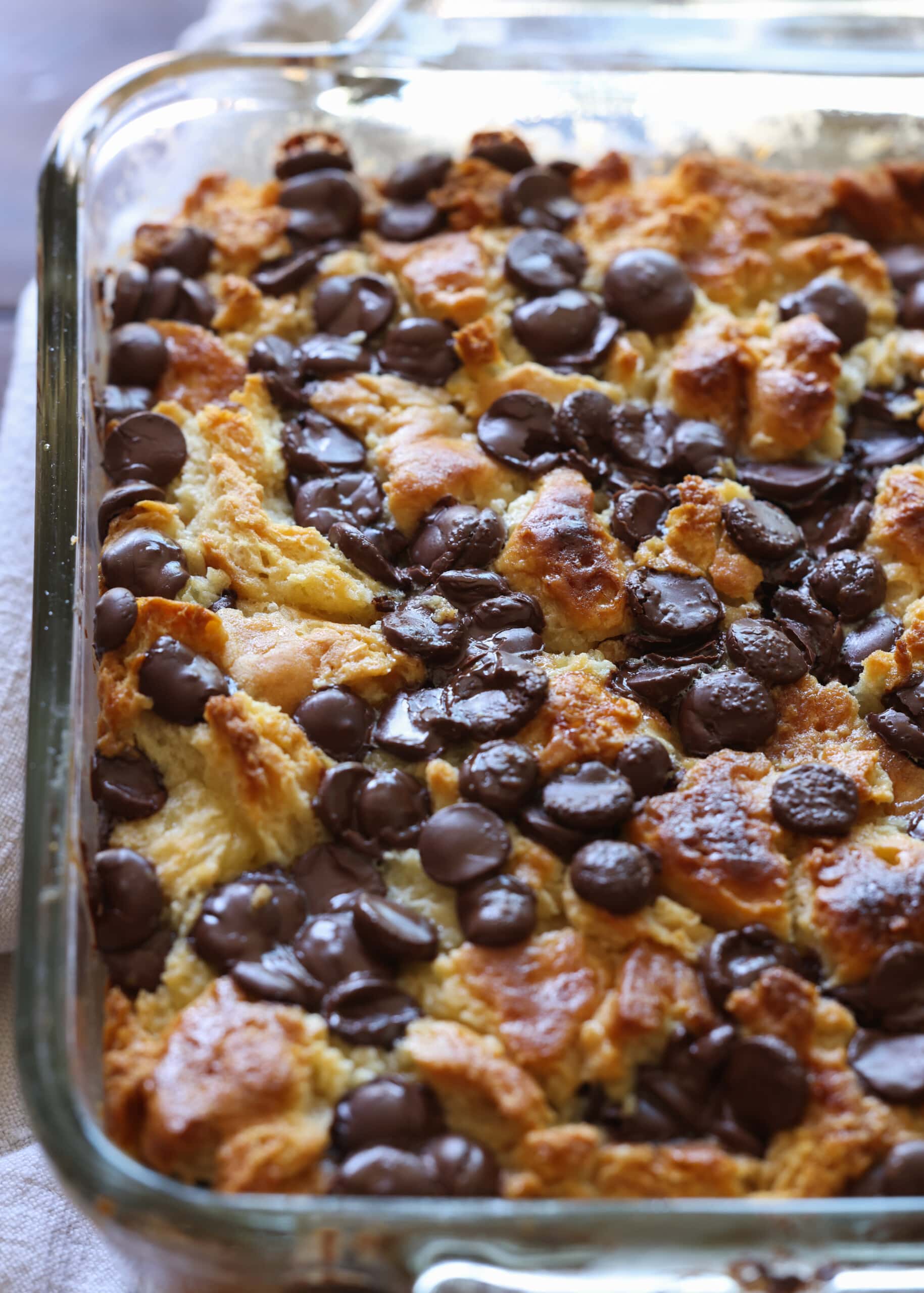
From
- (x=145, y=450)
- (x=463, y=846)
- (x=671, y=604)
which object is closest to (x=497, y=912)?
(x=463, y=846)

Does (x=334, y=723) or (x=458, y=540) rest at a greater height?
(x=458, y=540)

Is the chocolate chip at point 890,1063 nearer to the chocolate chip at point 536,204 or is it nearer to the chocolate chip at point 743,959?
the chocolate chip at point 743,959

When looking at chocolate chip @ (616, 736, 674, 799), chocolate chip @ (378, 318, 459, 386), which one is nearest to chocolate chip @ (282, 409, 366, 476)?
chocolate chip @ (378, 318, 459, 386)

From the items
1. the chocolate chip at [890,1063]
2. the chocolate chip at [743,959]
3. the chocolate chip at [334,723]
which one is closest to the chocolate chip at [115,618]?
the chocolate chip at [334,723]

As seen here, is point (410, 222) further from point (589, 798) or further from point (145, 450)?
point (589, 798)

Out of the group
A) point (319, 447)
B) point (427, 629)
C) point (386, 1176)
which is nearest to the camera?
point (386, 1176)

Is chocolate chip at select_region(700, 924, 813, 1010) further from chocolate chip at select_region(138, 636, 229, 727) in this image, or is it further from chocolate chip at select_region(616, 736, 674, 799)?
chocolate chip at select_region(138, 636, 229, 727)
